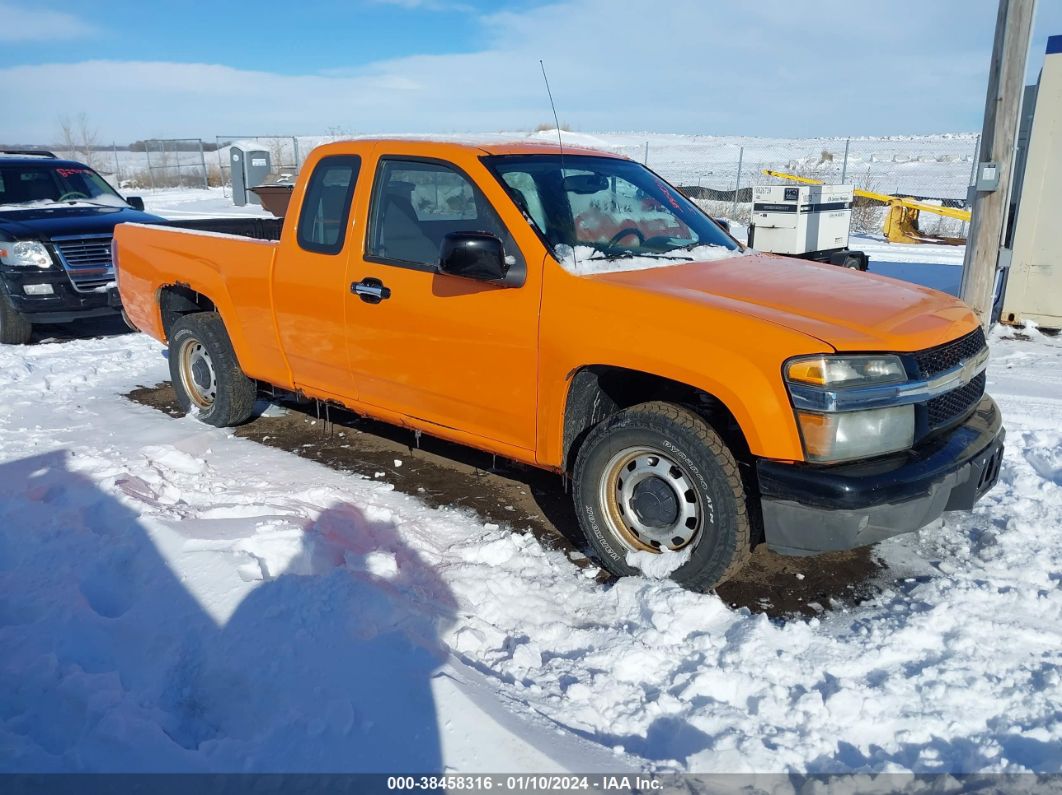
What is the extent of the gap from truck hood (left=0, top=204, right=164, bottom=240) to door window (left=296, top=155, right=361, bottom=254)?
439cm

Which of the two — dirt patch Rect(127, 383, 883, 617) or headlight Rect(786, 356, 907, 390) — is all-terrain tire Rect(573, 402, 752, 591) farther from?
headlight Rect(786, 356, 907, 390)

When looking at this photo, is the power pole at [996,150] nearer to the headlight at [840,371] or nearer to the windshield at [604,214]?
the windshield at [604,214]

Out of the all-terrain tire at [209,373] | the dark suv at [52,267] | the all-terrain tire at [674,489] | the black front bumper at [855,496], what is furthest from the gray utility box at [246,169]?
the black front bumper at [855,496]

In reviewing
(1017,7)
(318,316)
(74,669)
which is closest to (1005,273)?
(1017,7)

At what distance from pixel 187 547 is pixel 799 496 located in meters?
2.73

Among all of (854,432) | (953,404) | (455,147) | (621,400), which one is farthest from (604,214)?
(953,404)

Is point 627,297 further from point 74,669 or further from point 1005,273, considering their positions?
point 1005,273

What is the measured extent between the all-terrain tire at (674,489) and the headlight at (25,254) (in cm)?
713

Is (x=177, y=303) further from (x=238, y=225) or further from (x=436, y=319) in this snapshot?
(x=436, y=319)

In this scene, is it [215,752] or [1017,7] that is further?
[1017,7]

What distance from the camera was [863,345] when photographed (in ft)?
10.1

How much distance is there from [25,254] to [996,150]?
9.70 meters

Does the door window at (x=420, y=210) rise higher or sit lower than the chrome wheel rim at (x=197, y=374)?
higher

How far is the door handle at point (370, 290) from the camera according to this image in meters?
4.27
